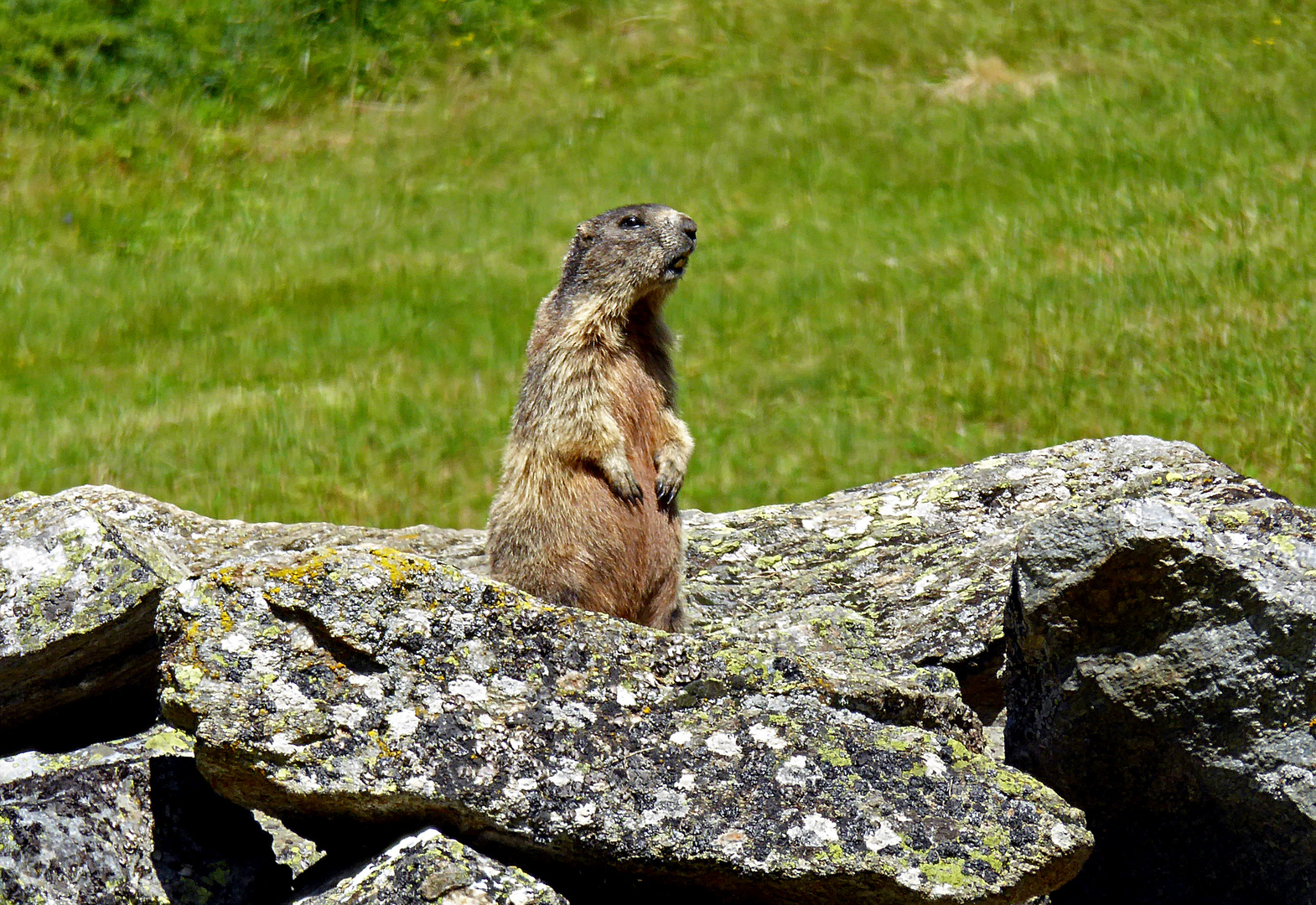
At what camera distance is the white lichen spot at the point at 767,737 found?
4.66 meters

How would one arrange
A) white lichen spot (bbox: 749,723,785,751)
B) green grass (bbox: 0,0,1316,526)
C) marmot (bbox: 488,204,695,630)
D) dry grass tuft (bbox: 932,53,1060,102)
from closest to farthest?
white lichen spot (bbox: 749,723,785,751), marmot (bbox: 488,204,695,630), green grass (bbox: 0,0,1316,526), dry grass tuft (bbox: 932,53,1060,102)

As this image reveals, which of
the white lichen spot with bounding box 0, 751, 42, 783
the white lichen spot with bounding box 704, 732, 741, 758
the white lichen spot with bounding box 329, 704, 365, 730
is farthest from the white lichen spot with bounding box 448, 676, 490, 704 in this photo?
the white lichen spot with bounding box 0, 751, 42, 783

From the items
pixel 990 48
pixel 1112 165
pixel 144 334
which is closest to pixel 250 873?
pixel 144 334

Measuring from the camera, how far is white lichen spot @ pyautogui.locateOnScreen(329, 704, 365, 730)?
4445 mm

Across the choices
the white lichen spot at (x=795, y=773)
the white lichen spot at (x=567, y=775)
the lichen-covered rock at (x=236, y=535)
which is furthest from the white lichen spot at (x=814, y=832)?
the lichen-covered rock at (x=236, y=535)

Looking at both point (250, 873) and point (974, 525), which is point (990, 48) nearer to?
point (974, 525)

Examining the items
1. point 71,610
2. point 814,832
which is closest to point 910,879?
point 814,832

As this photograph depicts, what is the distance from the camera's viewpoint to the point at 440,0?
19594mm

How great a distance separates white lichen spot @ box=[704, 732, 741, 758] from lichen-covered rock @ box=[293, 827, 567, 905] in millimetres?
694

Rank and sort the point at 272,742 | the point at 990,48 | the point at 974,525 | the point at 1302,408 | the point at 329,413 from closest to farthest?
the point at 272,742 → the point at 974,525 → the point at 1302,408 → the point at 329,413 → the point at 990,48

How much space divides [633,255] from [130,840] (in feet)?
12.8

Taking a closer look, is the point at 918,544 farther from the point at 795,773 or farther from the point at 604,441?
the point at 795,773

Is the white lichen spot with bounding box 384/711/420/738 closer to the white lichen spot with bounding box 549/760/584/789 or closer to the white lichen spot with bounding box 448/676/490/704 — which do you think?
the white lichen spot with bounding box 448/676/490/704

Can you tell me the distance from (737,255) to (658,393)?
791 centimetres
